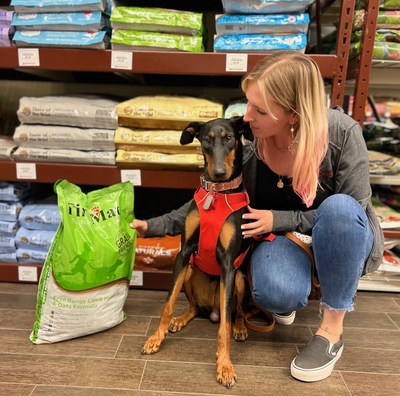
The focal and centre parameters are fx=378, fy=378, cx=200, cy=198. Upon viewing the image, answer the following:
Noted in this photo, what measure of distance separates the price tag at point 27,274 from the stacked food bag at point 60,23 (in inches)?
42.5

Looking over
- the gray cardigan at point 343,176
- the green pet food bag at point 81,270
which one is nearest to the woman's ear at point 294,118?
the gray cardigan at point 343,176

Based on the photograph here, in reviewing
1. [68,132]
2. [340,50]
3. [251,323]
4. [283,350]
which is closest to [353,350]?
[283,350]

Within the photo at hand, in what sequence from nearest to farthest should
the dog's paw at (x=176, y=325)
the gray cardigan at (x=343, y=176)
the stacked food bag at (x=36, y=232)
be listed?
1. the gray cardigan at (x=343, y=176)
2. the dog's paw at (x=176, y=325)
3. the stacked food bag at (x=36, y=232)

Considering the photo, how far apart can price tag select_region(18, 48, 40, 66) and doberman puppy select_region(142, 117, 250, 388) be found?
0.81 m

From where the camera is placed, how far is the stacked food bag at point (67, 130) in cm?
179

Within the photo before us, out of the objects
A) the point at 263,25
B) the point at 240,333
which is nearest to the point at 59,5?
the point at 263,25

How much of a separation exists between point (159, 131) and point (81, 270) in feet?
2.41

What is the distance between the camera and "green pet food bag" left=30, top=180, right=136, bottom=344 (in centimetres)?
142

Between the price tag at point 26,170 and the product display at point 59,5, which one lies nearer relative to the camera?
the product display at point 59,5

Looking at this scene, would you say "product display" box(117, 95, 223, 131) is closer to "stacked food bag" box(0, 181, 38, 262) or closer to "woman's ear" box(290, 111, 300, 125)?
"woman's ear" box(290, 111, 300, 125)

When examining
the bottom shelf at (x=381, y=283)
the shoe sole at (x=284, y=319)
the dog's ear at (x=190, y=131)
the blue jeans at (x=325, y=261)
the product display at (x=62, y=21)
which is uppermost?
the product display at (x=62, y=21)

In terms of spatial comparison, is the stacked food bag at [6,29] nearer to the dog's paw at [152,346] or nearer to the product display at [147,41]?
the product display at [147,41]

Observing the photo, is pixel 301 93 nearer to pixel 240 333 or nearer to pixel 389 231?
pixel 240 333

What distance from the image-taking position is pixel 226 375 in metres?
1.27
